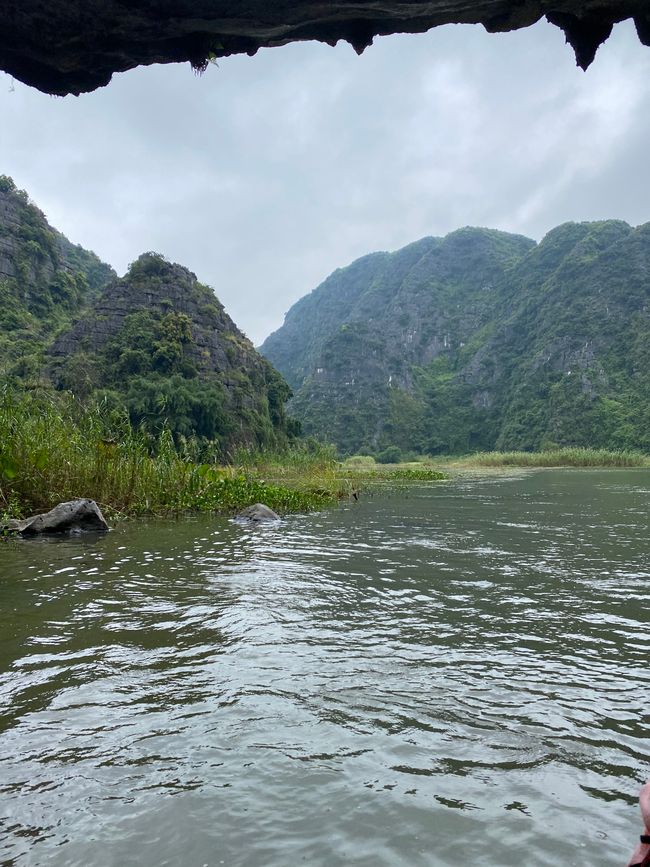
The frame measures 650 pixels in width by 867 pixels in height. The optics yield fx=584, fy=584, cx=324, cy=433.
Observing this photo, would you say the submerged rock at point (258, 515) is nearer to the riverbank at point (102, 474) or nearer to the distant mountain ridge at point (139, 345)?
the riverbank at point (102, 474)

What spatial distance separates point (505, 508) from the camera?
1462 cm

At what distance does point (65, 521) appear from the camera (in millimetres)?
9320

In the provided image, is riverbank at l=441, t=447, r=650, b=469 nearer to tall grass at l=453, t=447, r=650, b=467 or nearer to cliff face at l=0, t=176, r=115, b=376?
tall grass at l=453, t=447, r=650, b=467

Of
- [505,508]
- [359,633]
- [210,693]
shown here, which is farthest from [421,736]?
[505,508]

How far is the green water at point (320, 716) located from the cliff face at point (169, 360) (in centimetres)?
3410

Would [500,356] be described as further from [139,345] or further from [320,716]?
[320,716]

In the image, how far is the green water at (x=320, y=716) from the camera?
1990mm

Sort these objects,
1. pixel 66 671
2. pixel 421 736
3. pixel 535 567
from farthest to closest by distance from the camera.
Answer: pixel 535 567, pixel 66 671, pixel 421 736

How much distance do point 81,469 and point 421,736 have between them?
9.54m

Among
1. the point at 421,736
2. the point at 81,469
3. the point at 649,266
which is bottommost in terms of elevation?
the point at 421,736

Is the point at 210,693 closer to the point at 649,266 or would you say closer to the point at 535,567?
the point at 535,567

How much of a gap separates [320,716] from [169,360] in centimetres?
4446

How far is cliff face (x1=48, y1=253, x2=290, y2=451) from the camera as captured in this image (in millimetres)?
41938

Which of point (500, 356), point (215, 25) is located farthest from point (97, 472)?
point (500, 356)
